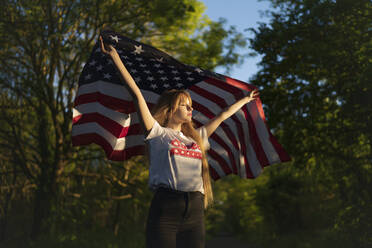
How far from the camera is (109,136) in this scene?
4496 millimetres

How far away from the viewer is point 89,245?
10.2 metres

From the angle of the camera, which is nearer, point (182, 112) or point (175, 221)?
point (175, 221)

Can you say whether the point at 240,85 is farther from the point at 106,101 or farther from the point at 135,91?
the point at 135,91

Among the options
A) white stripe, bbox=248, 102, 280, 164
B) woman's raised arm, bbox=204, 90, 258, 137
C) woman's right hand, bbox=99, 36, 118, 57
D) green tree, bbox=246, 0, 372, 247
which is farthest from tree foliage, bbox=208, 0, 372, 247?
woman's right hand, bbox=99, 36, 118, 57

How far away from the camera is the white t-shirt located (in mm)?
2881

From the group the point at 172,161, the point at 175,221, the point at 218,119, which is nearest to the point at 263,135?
the point at 218,119

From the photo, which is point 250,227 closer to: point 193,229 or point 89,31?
point 89,31

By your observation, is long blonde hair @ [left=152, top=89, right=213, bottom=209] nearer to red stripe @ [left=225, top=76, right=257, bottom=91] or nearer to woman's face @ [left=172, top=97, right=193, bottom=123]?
woman's face @ [left=172, top=97, right=193, bottom=123]

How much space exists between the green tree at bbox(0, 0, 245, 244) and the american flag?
20.4ft

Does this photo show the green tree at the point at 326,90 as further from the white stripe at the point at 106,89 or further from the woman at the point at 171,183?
the woman at the point at 171,183

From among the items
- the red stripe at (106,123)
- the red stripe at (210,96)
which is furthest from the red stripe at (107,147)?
the red stripe at (210,96)

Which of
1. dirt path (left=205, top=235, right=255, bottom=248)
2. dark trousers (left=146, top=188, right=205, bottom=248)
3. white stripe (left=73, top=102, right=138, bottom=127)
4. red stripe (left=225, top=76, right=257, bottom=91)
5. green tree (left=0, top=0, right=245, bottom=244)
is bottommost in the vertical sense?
dirt path (left=205, top=235, right=255, bottom=248)

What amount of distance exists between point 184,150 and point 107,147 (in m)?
1.74

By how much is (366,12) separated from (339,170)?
4.74 meters
